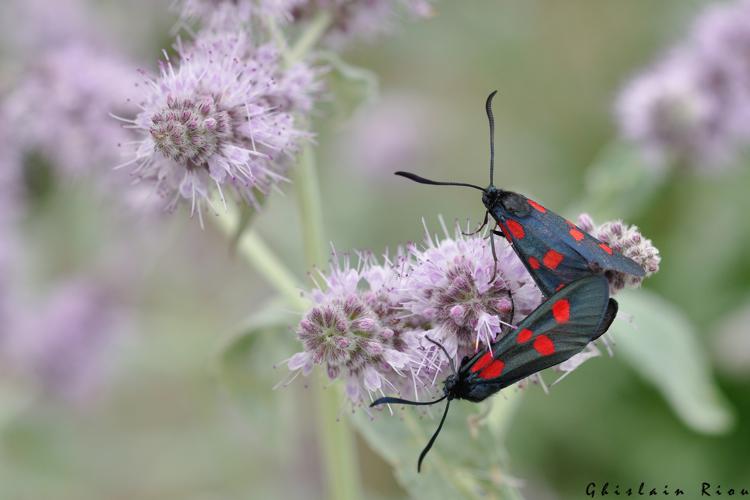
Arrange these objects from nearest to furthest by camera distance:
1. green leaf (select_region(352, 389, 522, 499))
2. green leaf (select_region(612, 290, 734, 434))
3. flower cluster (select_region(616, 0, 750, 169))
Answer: green leaf (select_region(352, 389, 522, 499)) < green leaf (select_region(612, 290, 734, 434)) < flower cluster (select_region(616, 0, 750, 169))

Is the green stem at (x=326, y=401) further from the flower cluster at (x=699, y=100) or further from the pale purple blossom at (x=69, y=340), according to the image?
the pale purple blossom at (x=69, y=340)

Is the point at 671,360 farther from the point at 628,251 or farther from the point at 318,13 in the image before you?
the point at 318,13

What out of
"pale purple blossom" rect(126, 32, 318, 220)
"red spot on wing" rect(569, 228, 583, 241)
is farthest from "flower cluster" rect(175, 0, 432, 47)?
"red spot on wing" rect(569, 228, 583, 241)

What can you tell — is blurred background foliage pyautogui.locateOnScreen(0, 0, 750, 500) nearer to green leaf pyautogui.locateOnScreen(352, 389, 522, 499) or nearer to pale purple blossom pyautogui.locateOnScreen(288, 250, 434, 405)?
green leaf pyautogui.locateOnScreen(352, 389, 522, 499)

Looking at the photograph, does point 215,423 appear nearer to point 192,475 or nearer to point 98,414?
point 192,475

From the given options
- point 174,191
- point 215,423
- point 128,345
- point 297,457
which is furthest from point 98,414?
point 174,191

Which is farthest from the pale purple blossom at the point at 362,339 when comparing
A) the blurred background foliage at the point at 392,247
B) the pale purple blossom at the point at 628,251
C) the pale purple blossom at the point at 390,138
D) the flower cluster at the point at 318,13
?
the pale purple blossom at the point at 390,138
